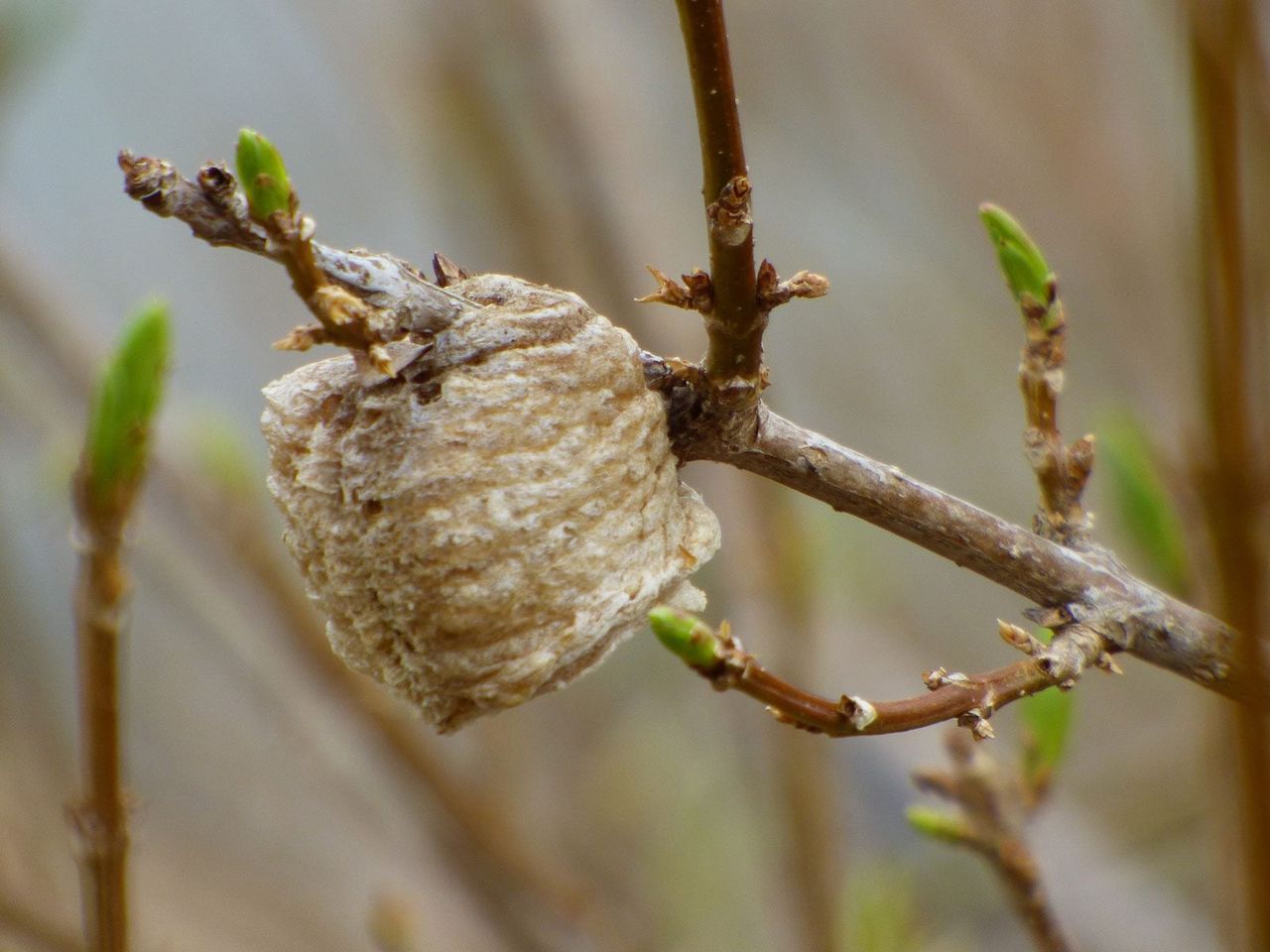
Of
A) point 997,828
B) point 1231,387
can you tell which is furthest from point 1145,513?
point 1231,387

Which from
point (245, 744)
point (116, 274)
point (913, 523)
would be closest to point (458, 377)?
point (913, 523)

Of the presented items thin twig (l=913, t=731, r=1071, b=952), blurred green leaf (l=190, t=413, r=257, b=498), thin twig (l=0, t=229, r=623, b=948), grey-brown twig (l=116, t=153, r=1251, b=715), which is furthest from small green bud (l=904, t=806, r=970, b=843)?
blurred green leaf (l=190, t=413, r=257, b=498)

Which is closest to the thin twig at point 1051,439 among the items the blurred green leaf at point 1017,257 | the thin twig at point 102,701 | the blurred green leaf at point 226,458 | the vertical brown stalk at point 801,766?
the blurred green leaf at point 1017,257

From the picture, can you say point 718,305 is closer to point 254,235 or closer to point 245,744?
point 254,235

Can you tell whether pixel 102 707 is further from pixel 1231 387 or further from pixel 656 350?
pixel 656 350

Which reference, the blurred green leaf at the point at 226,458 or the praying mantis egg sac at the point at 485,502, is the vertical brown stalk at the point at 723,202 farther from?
the blurred green leaf at the point at 226,458
